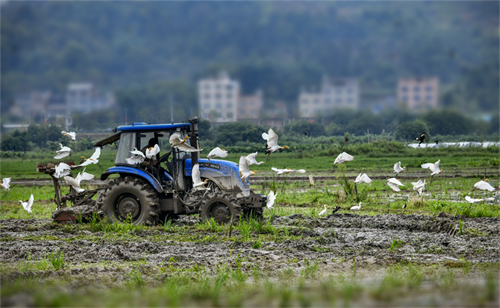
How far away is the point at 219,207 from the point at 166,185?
1.32 metres

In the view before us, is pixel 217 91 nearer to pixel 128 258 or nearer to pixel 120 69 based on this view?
pixel 120 69

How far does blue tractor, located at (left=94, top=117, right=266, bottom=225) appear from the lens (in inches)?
392

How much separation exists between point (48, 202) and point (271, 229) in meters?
10.5

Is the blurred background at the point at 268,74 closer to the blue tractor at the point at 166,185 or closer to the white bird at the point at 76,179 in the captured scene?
the blue tractor at the point at 166,185

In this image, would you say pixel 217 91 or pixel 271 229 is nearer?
pixel 271 229

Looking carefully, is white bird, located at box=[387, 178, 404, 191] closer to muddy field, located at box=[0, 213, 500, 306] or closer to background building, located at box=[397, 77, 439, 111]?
muddy field, located at box=[0, 213, 500, 306]

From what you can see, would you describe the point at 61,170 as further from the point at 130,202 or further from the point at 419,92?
the point at 419,92

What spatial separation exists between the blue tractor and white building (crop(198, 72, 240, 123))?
2461 centimetres

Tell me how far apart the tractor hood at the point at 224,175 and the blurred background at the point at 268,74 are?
2135 centimetres

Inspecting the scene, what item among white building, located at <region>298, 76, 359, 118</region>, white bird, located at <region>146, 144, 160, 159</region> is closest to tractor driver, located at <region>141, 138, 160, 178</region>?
white bird, located at <region>146, 144, 160, 159</region>

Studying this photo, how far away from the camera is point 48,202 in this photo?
54.9 feet

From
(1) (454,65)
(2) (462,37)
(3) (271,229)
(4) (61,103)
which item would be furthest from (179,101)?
(3) (271,229)

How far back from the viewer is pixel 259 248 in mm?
7789

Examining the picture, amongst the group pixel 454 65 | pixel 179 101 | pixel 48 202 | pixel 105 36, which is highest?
pixel 105 36
